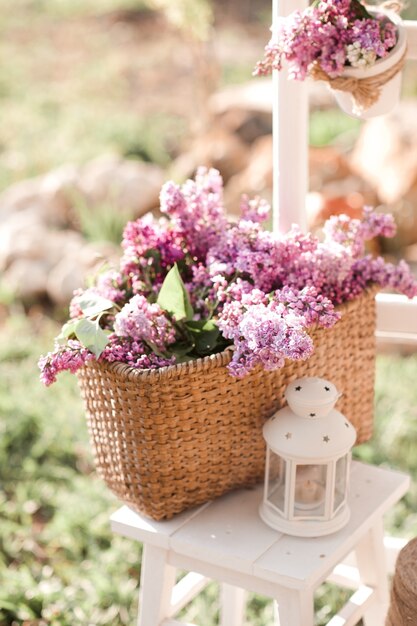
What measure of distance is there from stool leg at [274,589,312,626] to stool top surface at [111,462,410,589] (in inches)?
1.3

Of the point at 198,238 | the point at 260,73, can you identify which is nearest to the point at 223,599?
the point at 198,238

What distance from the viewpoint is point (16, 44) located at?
8133 mm

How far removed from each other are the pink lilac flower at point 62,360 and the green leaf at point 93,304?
0.08 metres

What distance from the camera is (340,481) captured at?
5.84 feet

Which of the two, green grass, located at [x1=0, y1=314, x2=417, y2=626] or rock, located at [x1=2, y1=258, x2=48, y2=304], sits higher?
green grass, located at [x1=0, y1=314, x2=417, y2=626]

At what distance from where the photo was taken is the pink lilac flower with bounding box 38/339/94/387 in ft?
5.19

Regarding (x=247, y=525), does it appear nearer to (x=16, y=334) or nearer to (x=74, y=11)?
(x=16, y=334)

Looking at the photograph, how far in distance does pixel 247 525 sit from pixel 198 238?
50 centimetres

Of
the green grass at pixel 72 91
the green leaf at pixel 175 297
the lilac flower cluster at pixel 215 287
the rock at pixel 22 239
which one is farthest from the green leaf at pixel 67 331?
the green grass at pixel 72 91

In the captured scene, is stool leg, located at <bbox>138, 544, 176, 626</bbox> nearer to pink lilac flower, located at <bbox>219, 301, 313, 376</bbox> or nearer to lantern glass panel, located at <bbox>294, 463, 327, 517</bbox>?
lantern glass panel, located at <bbox>294, 463, 327, 517</bbox>

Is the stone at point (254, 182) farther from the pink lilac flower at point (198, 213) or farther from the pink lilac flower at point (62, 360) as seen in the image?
the pink lilac flower at point (62, 360)

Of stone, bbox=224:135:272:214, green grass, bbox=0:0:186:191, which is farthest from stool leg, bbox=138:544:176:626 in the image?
green grass, bbox=0:0:186:191

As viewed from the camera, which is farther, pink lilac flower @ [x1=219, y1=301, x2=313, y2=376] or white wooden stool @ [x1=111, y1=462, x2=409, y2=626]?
white wooden stool @ [x1=111, y1=462, x2=409, y2=626]

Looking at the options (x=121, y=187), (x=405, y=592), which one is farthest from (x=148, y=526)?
(x=121, y=187)
